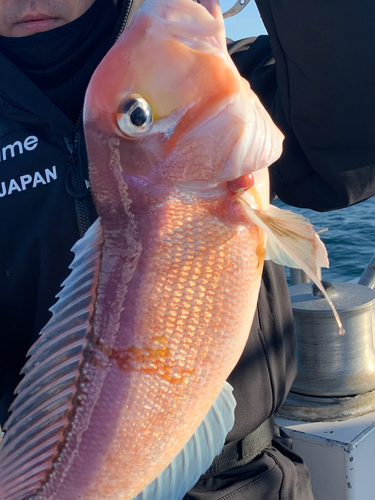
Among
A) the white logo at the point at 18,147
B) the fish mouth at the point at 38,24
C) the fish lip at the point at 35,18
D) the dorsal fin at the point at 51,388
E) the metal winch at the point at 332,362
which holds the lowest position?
the metal winch at the point at 332,362

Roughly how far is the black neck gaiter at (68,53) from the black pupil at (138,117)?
2.90 ft

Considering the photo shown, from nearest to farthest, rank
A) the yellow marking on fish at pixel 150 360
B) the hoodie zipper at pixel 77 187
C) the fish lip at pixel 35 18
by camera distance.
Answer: the yellow marking on fish at pixel 150 360 < the hoodie zipper at pixel 77 187 < the fish lip at pixel 35 18

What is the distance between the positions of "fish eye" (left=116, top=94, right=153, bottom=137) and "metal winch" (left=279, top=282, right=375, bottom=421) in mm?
2047

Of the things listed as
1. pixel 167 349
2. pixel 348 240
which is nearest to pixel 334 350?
pixel 167 349

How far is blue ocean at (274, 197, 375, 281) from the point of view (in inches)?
404

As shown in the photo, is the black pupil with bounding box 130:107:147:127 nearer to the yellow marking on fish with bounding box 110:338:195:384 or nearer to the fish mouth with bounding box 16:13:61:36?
the yellow marking on fish with bounding box 110:338:195:384

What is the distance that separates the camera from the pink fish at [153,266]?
4.50 ft

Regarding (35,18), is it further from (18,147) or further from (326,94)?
(326,94)

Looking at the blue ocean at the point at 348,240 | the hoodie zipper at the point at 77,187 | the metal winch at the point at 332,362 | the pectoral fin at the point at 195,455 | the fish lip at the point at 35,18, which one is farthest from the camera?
the blue ocean at the point at 348,240

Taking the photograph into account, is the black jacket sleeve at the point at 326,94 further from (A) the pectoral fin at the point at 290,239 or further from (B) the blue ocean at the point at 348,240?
(B) the blue ocean at the point at 348,240

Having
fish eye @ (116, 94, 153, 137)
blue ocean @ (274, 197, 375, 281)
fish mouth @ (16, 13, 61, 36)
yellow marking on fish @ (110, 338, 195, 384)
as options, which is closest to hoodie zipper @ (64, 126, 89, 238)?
fish mouth @ (16, 13, 61, 36)

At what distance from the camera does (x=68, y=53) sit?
7.25ft

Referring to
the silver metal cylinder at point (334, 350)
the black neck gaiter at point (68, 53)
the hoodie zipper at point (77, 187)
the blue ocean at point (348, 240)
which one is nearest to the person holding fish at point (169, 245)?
the hoodie zipper at point (77, 187)

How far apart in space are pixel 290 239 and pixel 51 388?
75cm
